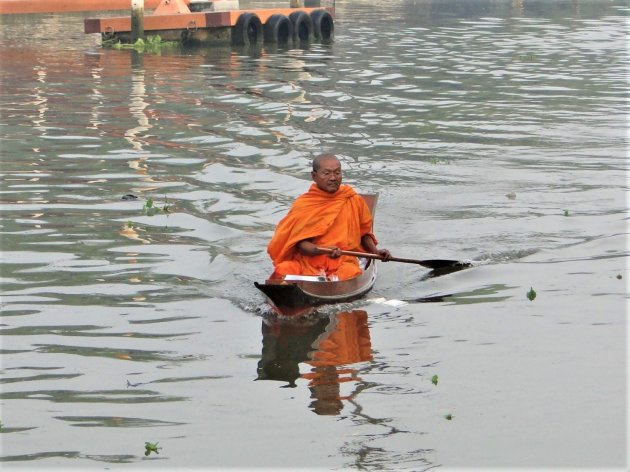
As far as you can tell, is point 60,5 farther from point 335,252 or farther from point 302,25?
point 335,252

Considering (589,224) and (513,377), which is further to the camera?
(589,224)

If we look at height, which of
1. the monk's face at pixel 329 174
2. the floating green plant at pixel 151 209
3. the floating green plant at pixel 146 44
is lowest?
the floating green plant at pixel 151 209

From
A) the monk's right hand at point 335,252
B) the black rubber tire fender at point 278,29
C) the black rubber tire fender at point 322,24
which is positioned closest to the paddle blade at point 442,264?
the monk's right hand at point 335,252

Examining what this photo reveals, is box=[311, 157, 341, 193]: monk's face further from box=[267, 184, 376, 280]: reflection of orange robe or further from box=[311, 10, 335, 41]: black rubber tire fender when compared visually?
box=[311, 10, 335, 41]: black rubber tire fender

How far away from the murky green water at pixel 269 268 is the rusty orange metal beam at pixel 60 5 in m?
12.6

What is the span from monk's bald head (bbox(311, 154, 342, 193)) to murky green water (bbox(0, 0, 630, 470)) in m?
1.00

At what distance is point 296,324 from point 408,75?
51.0 ft

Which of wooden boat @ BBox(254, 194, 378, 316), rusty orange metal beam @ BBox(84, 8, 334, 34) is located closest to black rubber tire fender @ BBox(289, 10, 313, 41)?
rusty orange metal beam @ BBox(84, 8, 334, 34)

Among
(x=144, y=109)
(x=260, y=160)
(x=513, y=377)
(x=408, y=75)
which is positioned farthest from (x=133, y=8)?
(x=513, y=377)

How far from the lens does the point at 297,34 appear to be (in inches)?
1226

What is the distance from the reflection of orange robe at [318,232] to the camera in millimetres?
9586

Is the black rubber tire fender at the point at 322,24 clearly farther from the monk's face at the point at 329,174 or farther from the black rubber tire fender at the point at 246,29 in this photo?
the monk's face at the point at 329,174

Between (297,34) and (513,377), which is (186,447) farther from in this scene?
(297,34)

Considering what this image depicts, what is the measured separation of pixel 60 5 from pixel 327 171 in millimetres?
28862
